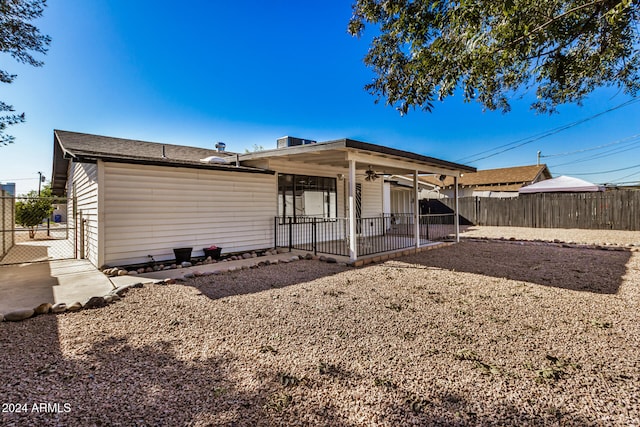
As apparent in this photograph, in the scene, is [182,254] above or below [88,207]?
below

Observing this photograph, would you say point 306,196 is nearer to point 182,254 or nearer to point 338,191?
point 338,191

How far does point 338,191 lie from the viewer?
9828 mm

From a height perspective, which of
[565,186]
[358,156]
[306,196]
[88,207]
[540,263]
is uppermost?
[565,186]

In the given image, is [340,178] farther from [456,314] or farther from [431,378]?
[431,378]

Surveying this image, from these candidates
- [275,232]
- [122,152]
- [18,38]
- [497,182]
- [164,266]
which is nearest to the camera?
[18,38]

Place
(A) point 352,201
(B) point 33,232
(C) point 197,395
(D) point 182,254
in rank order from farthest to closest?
(B) point 33,232 → (D) point 182,254 → (A) point 352,201 → (C) point 197,395

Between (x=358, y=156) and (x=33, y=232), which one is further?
(x=33, y=232)

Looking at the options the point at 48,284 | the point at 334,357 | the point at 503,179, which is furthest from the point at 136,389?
the point at 503,179

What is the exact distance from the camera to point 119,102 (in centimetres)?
1005

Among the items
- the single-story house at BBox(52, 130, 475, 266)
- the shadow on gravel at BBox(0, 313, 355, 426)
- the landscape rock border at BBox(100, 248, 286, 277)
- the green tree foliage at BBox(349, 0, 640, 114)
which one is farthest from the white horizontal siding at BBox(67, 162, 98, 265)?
the green tree foliage at BBox(349, 0, 640, 114)

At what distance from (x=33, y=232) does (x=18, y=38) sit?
1378cm

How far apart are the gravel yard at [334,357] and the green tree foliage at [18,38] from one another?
132 inches

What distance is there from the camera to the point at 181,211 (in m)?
6.66

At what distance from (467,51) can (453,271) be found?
13.4ft
